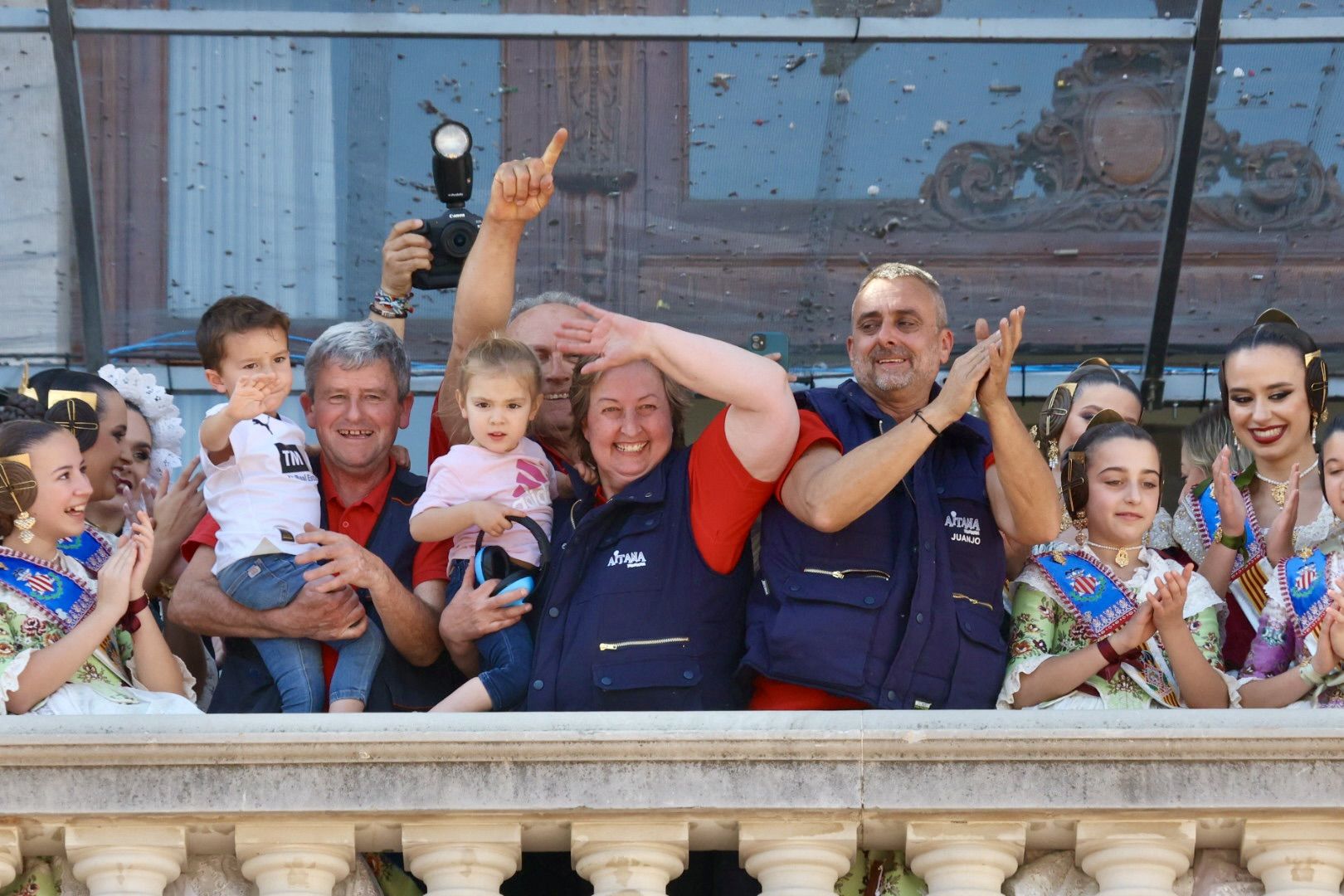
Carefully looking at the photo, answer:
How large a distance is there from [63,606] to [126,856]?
0.78 meters

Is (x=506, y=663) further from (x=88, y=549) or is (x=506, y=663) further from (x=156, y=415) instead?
(x=156, y=415)

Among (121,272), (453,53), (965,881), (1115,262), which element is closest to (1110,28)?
(1115,262)

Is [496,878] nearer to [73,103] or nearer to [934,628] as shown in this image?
[934,628]

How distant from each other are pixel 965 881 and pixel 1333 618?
984 millimetres

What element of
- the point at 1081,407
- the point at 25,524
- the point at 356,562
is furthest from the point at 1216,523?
the point at 25,524

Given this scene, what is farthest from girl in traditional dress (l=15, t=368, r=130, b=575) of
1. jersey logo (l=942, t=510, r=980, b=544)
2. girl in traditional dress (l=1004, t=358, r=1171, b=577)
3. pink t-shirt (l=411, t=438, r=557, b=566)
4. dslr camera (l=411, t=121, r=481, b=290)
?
girl in traditional dress (l=1004, t=358, r=1171, b=577)

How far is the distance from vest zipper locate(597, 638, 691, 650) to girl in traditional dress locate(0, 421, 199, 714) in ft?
2.88

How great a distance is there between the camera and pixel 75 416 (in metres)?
5.30

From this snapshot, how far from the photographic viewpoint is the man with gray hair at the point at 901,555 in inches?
183

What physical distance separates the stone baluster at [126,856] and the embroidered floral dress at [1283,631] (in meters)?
2.27

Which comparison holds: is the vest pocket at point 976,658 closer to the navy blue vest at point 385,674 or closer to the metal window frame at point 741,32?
the navy blue vest at point 385,674

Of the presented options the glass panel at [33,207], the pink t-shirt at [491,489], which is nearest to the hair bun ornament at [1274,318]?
the pink t-shirt at [491,489]

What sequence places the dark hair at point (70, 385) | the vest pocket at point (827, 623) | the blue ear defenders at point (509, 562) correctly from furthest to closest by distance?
the dark hair at point (70, 385) < the blue ear defenders at point (509, 562) < the vest pocket at point (827, 623)

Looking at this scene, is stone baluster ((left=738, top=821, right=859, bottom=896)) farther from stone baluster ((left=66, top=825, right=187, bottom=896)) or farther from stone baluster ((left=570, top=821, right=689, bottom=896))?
stone baluster ((left=66, top=825, right=187, bottom=896))
